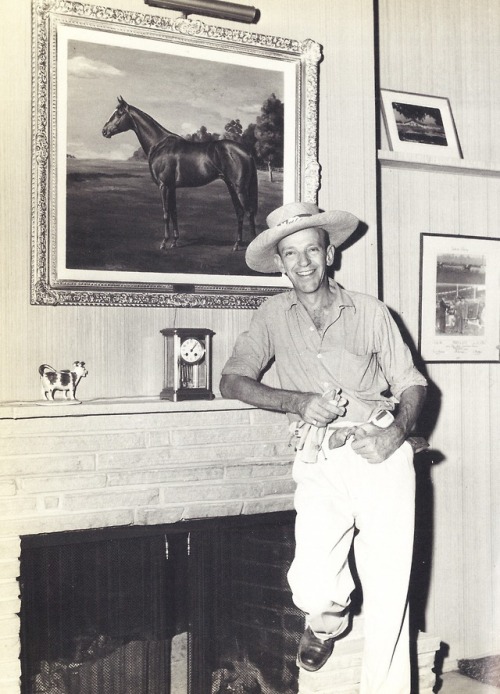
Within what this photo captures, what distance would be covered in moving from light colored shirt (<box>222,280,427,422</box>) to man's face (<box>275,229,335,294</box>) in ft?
0.39

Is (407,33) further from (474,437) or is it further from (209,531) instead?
(209,531)

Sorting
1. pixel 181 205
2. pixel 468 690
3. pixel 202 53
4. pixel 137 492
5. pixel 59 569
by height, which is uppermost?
pixel 202 53

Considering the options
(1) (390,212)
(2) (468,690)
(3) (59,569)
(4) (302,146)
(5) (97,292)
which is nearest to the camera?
(3) (59,569)

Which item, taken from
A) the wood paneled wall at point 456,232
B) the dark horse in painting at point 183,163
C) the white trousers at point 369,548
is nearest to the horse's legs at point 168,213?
the dark horse in painting at point 183,163

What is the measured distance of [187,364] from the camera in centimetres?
309

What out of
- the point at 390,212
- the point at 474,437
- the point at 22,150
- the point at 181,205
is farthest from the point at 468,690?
the point at 22,150

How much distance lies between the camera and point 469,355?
161 inches

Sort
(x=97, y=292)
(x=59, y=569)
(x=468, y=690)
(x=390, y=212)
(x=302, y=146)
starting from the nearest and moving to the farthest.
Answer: (x=59, y=569) < (x=97, y=292) < (x=302, y=146) < (x=468, y=690) < (x=390, y=212)

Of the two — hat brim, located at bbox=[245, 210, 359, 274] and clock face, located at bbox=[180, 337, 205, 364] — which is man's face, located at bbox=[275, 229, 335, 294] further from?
clock face, located at bbox=[180, 337, 205, 364]

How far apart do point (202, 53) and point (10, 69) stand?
0.80 meters

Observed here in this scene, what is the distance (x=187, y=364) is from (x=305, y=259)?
65cm

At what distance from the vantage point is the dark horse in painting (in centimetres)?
309

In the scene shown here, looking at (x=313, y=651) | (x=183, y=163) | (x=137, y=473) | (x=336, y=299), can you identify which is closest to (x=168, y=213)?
(x=183, y=163)

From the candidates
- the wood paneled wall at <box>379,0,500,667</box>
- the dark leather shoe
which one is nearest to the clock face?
the dark leather shoe
